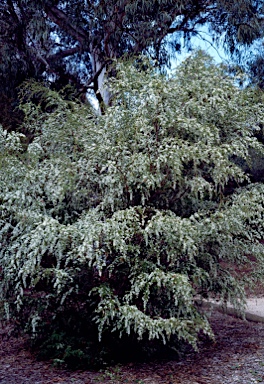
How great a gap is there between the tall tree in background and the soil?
4754 millimetres

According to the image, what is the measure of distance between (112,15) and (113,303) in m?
5.95

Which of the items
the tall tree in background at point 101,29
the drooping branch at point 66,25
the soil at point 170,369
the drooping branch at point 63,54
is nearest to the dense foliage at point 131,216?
the soil at point 170,369

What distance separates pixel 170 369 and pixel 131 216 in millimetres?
1520

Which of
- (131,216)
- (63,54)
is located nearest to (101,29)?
(63,54)

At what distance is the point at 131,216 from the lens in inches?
173

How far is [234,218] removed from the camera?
4.62 metres

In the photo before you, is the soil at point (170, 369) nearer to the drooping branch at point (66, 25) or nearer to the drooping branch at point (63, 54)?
the drooping branch at point (66, 25)

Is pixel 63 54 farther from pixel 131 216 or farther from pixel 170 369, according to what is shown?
pixel 170 369

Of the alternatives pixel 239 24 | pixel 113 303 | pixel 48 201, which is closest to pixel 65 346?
pixel 113 303

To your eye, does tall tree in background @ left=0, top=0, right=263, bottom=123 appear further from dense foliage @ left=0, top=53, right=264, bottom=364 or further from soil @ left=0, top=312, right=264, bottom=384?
soil @ left=0, top=312, right=264, bottom=384

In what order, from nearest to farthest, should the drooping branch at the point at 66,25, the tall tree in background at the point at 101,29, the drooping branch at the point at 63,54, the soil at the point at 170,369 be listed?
1. the soil at the point at 170,369
2. the tall tree in background at the point at 101,29
3. the drooping branch at the point at 66,25
4. the drooping branch at the point at 63,54

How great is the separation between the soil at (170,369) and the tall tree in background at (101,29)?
4754 mm

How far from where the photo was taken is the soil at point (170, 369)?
447 centimetres

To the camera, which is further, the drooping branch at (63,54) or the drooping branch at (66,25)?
the drooping branch at (63,54)
